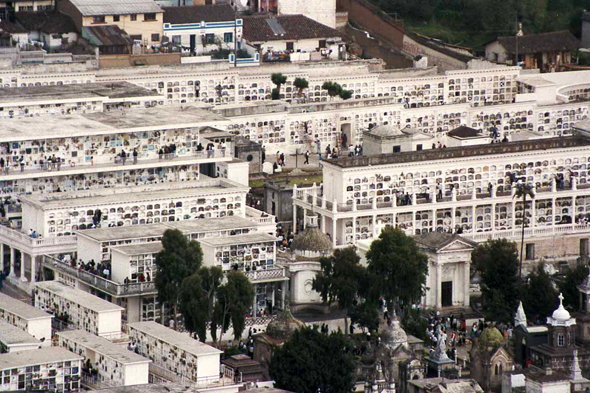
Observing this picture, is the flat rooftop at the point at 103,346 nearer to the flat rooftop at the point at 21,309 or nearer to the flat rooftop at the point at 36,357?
the flat rooftop at the point at 36,357

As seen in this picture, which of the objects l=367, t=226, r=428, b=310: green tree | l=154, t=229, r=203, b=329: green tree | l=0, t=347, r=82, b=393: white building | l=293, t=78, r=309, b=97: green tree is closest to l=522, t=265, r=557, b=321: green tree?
l=367, t=226, r=428, b=310: green tree

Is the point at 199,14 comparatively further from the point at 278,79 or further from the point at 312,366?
the point at 312,366

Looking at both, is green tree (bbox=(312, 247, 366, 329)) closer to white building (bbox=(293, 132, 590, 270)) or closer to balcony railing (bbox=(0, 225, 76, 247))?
white building (bbox=(293, 132, 590, 270))

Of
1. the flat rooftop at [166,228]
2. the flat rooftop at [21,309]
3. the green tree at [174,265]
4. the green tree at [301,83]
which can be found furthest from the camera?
the green tree at [301,83]

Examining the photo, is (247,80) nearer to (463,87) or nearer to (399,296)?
(463,87)

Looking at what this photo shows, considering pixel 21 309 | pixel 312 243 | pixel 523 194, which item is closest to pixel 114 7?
pixel 312 243

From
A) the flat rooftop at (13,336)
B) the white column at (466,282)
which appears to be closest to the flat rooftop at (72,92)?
the white column at (466,282)
